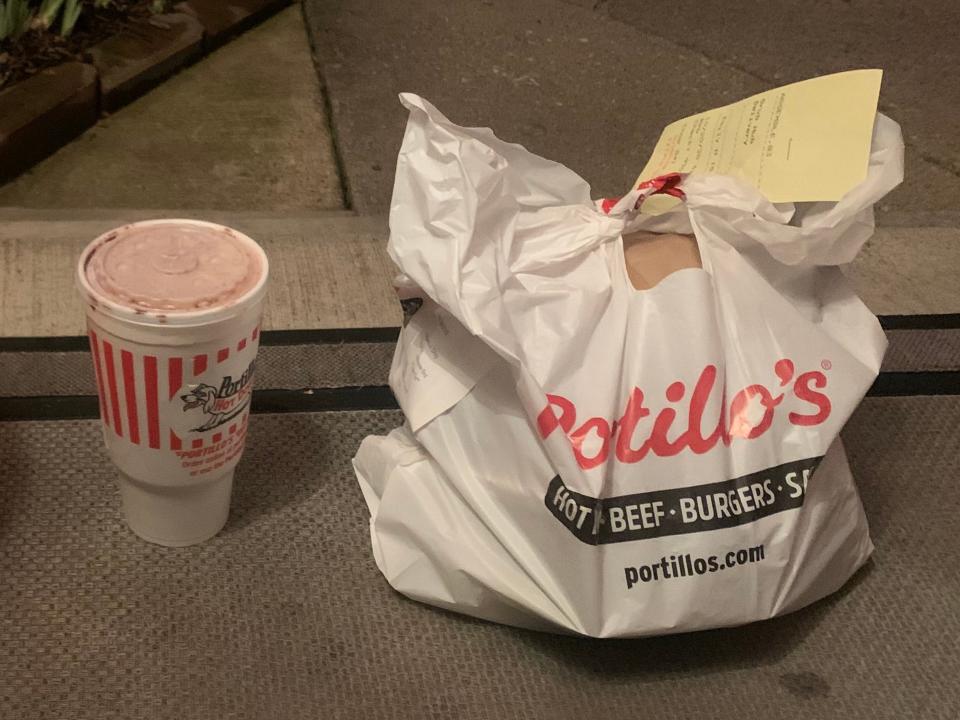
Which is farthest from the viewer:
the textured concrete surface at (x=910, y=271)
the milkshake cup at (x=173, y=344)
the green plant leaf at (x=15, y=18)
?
the green plant leaf at (x=15, y=18)

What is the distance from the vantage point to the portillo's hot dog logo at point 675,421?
2.63ft

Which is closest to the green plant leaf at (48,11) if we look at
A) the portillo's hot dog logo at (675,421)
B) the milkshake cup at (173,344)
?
the milkshake cup at (173,344)

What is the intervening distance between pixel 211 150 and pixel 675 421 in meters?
1.19

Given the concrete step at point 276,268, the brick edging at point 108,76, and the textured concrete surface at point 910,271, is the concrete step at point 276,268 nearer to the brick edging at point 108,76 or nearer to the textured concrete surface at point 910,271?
the brick edging at point 108,76

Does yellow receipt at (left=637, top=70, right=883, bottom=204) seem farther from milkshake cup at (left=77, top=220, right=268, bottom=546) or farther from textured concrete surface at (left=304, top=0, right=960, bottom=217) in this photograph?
textured concrete surface at (left=304, top=0, right=960, bottom=217)

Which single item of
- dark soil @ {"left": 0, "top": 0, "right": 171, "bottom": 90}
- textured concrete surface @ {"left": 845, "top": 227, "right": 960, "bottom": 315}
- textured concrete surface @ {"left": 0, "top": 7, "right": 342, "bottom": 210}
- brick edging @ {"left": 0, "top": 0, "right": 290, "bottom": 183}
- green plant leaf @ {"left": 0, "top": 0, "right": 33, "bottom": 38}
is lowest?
textured concrete surface @ {"left": 0, "top": 7, "right": 342, "bottom": 210}

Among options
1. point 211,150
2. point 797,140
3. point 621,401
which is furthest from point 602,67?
point 621,401

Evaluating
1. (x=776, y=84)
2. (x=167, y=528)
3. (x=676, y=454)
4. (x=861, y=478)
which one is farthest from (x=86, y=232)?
(x=776, y=84)

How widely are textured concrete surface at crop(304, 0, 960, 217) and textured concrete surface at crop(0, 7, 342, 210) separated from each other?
0.07m

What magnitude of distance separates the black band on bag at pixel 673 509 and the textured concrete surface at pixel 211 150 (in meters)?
0.95

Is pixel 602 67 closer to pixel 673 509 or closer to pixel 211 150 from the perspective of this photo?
pixel 211 150

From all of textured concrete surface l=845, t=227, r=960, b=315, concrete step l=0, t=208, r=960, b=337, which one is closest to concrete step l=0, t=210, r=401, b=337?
concrete step l=0, t=208, r=960, b=337

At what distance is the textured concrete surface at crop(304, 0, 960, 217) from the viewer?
1.79 meters

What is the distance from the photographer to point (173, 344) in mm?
749
